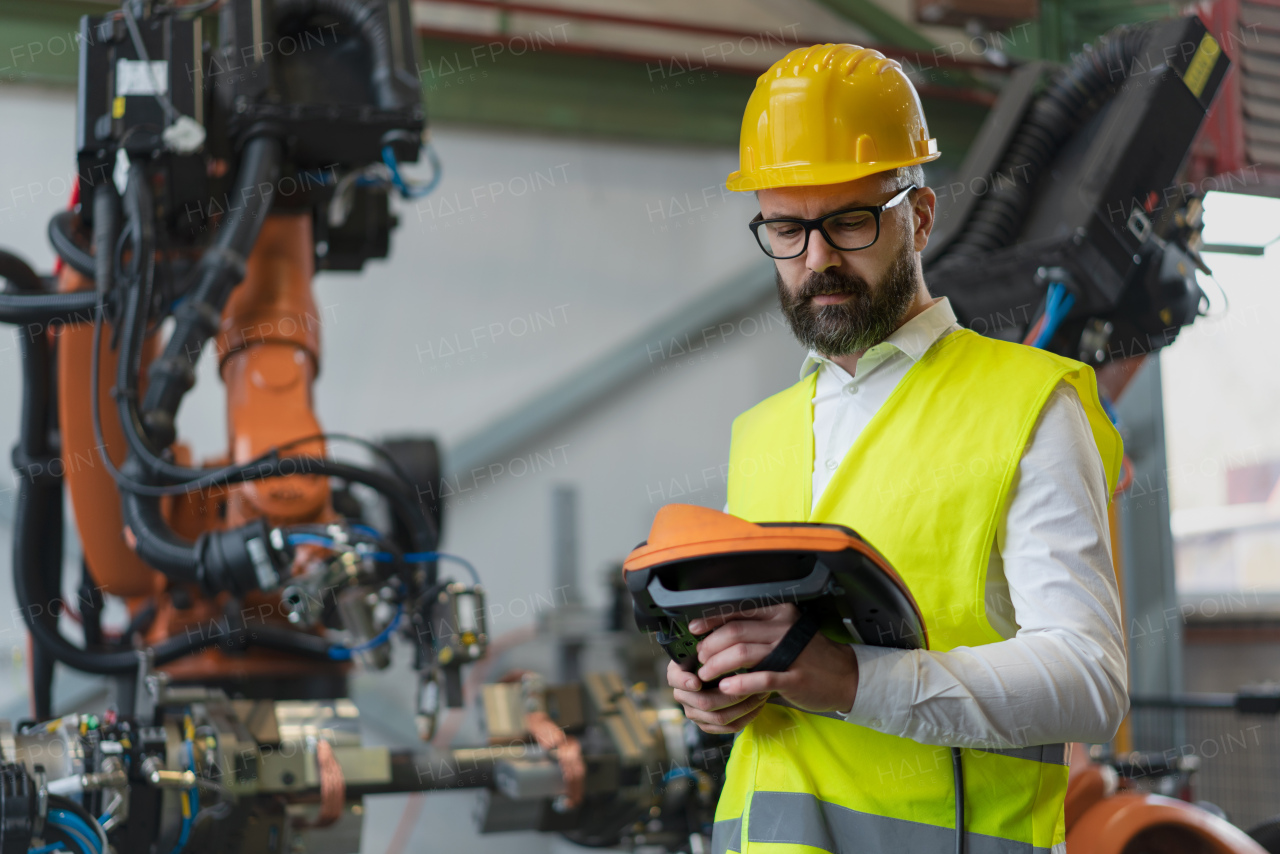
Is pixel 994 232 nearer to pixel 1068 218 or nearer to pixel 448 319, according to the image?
pixel 1068 218

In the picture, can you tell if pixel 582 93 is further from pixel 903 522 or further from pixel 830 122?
pixel 903 522

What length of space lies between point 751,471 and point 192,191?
1.78 metres

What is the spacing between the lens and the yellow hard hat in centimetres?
128

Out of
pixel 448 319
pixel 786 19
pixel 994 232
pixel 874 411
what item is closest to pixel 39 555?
pixel 874 411

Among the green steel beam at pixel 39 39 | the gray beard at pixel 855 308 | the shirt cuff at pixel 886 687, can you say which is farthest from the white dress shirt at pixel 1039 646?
the green steel beam at pixel 39 39

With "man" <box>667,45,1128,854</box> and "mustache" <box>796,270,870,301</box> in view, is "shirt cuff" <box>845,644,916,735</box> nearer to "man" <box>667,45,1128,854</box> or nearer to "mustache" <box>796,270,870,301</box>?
"man" <box>667,45,1128,854</box>

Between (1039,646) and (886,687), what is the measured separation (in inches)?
6.1

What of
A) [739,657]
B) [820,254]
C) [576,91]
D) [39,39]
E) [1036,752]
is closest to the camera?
[739,657]

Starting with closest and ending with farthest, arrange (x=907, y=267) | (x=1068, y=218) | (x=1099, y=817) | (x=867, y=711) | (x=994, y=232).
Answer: (x=867, y=711) < (x=907, y=267) < (x=1099, y=817) < (x=1068, y=218) < (x=994, y=232)

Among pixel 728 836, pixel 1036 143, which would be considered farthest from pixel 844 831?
pixel 1036 143

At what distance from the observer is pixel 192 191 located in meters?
2.61

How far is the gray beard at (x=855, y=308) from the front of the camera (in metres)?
1.28

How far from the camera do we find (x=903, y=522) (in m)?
1.19

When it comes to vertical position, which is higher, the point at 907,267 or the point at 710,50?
the point at 710,50
